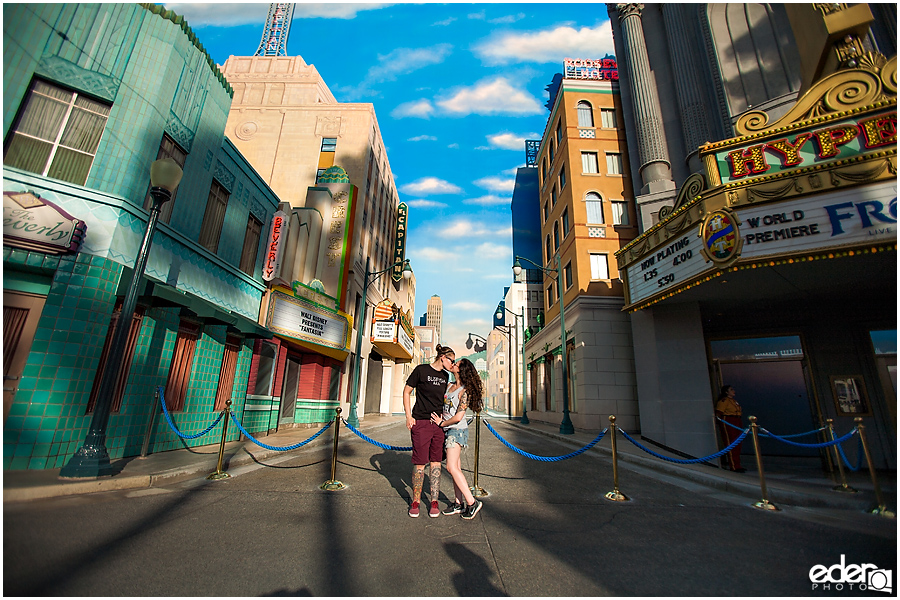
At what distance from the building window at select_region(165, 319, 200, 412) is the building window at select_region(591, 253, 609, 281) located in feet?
54.7

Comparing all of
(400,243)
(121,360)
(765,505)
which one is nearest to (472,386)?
(765,505)

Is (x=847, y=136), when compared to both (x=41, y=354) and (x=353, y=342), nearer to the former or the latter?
(x=41, y=354)

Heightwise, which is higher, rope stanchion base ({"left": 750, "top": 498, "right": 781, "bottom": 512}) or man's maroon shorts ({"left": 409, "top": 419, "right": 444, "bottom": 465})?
man's maroon shorts ({"left": 409, "top": 419, "right": 444, "bottom": 465})

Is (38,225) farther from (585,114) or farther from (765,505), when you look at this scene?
(585,114)

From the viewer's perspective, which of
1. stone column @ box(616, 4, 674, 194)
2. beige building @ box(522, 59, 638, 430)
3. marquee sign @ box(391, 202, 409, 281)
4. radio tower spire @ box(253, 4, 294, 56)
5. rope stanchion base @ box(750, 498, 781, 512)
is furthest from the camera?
radio tower spire @ box(253, 4, 294, 56)

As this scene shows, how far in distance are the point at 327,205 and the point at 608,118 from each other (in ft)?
55.1

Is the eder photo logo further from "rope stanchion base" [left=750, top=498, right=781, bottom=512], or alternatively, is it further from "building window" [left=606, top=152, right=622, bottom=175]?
"building window" [left=606, top=152, right=622, bottom=175]

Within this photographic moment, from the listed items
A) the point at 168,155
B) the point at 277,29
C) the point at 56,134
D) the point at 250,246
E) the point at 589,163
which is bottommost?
the point at 56,134

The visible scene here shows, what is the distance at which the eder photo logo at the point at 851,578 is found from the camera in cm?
310

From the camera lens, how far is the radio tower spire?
50.2 m

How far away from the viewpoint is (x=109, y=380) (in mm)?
5883

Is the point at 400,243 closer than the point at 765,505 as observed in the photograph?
No

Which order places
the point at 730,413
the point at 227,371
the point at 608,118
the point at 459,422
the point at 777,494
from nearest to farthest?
1. the point at 459,422
2. the point at 777,494
3. the point at 730,413
4. the point at 227,371
5. the point at 608,118

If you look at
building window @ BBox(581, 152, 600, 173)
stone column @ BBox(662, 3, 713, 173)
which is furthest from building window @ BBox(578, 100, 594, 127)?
stone column @ BBox(662, 3, 713, 173)
